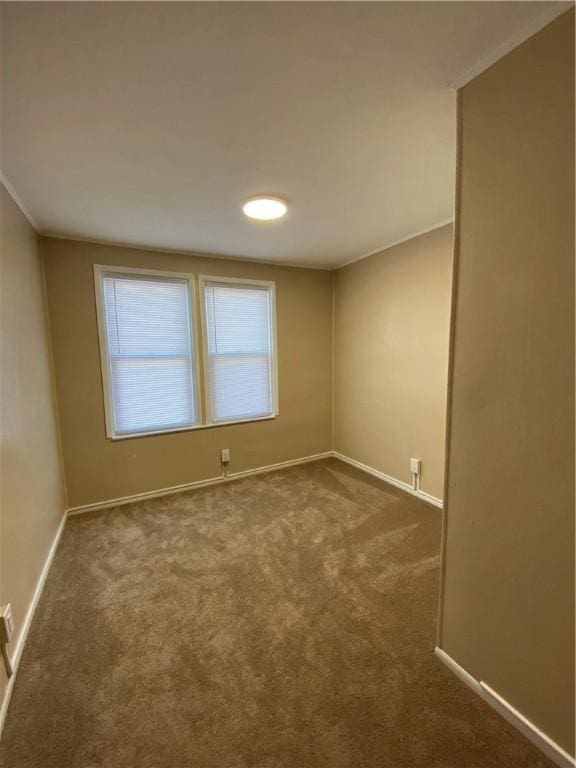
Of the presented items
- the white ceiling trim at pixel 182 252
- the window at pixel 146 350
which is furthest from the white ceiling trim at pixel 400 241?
the window at pixel 146 350

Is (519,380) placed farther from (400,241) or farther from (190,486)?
(190,486)

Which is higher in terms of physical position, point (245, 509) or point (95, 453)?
point (95, 453)

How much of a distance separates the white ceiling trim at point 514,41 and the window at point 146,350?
2.59 meters

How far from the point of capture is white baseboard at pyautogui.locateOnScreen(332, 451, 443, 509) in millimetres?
2918

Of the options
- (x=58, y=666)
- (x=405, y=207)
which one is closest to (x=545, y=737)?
(x=58, y=666)

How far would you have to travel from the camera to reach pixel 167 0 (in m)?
0.91

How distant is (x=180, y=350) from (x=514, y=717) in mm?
3210

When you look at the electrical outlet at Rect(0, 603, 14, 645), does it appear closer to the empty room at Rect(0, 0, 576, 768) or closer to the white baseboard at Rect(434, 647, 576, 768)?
the empty room at Rect(0, 0, 576, 768)

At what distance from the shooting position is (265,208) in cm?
220

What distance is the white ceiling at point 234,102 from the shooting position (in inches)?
38.8

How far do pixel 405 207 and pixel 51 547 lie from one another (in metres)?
3.46

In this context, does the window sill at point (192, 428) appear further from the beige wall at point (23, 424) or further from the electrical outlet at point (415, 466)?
the electrical outlet at point (415, 466)

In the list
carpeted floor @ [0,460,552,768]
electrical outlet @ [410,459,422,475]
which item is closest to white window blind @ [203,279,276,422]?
carpeted floor @ [0,460,552,768]

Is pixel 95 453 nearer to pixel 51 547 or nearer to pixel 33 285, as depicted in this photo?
pixel 51 547
